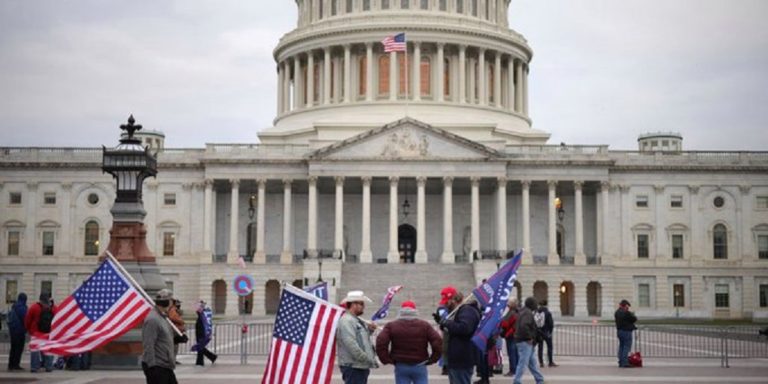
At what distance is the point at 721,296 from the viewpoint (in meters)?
78.8

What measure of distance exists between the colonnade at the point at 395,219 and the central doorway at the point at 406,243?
4.33 m

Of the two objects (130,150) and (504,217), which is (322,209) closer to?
(504,217)

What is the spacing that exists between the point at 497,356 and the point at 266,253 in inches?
2166

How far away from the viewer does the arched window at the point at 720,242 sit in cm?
7931

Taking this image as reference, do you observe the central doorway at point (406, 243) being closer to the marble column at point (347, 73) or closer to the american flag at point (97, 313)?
the marble column at point (347, 73)

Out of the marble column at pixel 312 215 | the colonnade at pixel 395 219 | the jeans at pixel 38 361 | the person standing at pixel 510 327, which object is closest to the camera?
the jeans at pixel 38 361

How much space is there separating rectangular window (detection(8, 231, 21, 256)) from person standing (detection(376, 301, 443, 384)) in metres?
69.4

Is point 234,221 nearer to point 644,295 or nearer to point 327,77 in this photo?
point 327,77

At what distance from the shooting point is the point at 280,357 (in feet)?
50.6

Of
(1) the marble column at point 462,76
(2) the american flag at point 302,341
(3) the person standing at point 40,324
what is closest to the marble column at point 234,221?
(1) the marble column at point 462,76

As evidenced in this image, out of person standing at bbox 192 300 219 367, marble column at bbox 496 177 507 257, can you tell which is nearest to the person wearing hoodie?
person standing at bbox 192 300 219 367

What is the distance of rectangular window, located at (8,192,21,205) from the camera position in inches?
3145

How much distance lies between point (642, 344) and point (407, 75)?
52278 millimetres

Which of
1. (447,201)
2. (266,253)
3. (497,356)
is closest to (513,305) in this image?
(497,356)
